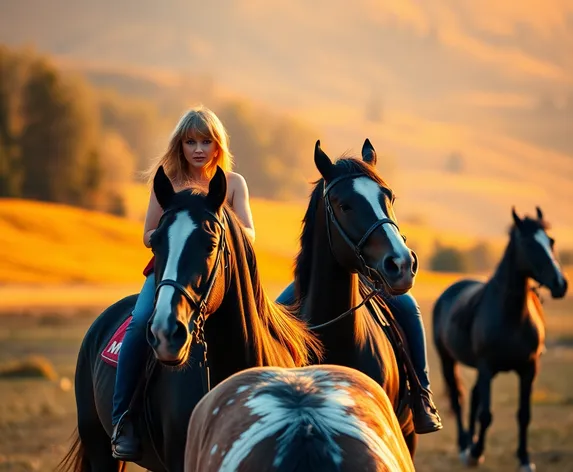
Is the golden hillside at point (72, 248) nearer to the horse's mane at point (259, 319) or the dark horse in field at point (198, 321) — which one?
the horse's mane at point (259, 319)

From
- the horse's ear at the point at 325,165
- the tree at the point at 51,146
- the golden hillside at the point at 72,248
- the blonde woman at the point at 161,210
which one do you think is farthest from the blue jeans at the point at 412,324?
the tree at the point at 51,146

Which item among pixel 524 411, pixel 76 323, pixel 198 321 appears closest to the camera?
pixel 198 321

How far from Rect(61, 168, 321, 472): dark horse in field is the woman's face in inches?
27.6

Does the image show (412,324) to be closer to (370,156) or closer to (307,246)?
(307,246)

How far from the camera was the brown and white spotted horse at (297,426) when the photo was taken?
9.04 ft

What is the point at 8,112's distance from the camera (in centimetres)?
7719

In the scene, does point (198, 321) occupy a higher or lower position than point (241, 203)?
lower

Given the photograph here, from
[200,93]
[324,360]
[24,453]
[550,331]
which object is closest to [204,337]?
[324,360]

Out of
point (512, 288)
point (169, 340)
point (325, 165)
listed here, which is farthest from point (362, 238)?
point (512, 288)

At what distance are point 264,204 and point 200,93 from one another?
267 ft

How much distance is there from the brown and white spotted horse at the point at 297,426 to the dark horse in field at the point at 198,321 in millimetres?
635

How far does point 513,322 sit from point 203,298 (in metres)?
7.76

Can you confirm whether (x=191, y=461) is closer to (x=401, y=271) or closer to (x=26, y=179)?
(x=401, y=271)

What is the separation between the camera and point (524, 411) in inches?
431
